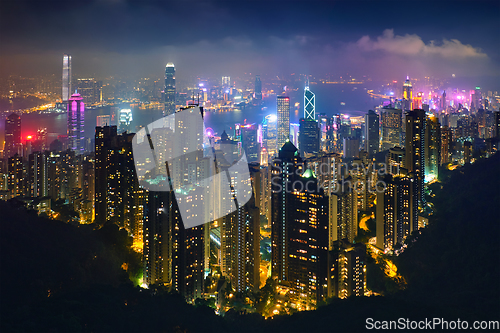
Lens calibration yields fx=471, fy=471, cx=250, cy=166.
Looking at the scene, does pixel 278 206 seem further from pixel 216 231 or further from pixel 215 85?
→ pixel 215 85

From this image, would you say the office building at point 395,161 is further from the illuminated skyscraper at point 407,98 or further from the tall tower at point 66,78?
the illuminated skyscraper at point 407,98

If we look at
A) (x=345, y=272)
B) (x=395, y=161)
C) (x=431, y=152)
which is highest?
(x=431, y=152)

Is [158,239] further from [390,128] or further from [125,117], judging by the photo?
[390,128]

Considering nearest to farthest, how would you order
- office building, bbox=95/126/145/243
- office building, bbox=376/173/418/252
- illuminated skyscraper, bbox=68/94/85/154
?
office building, bbox=95/126/145/243, office building, bbox=376/173/418/252, illuminated skyscraper, bbox=68/94/85/154

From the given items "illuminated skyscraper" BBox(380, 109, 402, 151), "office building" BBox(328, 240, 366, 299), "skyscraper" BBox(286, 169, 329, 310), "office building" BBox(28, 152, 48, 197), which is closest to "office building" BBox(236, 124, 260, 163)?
"illuminated skyscraper" BBox(380, 109, 402, 151)

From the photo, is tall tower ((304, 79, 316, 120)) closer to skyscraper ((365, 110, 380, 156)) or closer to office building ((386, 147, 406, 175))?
skyscraper ((365, 110, 380, 156))

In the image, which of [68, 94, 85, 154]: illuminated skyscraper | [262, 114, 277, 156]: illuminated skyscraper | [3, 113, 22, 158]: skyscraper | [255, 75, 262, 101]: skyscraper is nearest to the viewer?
[3, 113, 22, 158]: skyscraper

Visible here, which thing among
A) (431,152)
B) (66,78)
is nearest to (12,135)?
(66,78)
